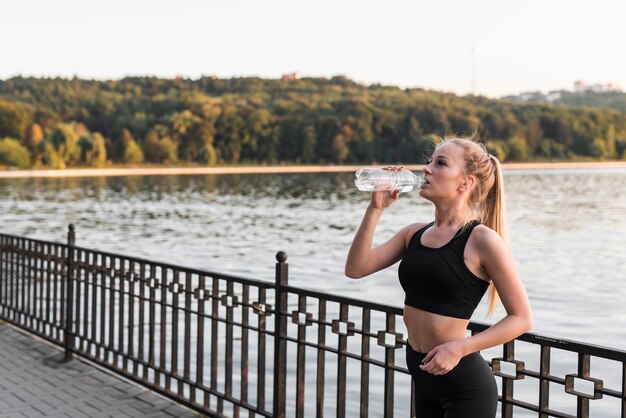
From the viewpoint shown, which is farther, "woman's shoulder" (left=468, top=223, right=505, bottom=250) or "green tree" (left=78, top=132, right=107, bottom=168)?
"green tree" (left=78, top=132, right=107, bottom=168)

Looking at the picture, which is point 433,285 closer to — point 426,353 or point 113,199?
point 426,353

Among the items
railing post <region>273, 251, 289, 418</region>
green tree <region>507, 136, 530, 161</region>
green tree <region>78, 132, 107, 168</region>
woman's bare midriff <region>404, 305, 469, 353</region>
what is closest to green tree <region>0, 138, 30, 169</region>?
green tree <region>78, 132, 107, 168</region>

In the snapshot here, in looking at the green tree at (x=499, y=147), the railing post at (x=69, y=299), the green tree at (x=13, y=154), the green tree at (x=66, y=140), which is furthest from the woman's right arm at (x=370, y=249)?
the green tree at (x=499, y=147)

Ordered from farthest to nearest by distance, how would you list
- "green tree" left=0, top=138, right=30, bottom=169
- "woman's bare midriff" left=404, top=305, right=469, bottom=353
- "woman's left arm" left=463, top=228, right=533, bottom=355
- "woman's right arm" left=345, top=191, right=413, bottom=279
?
"green tree" left=0, top=138, right=30, bottom=169 < "woman's right arm" left=345, top=191, right=413, bottom=279 < "woman's bare midriff" left=404, top=305, right=469, bottom=353 < "woman's left arm" left=463, top=228, right=533, bottom=355

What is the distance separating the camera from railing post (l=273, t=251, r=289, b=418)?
5258mm

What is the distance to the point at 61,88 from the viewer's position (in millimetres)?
152625

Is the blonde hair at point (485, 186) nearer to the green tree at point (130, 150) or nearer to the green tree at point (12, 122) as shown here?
the green tree at point (12, 122)

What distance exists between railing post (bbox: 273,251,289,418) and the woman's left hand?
234 centimetres

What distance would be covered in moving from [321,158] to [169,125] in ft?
93.1

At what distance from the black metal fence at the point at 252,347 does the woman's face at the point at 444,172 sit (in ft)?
2.36

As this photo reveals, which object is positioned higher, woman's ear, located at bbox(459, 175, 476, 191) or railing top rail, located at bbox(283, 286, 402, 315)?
A: woman's ear, located at bbox(459, 175, 476, 191)

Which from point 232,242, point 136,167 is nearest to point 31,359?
point 232,242

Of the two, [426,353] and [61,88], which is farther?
[61,88]

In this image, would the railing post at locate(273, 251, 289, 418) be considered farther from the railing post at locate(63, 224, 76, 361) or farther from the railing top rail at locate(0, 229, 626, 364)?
the railing post at locate(63, 224, 76, 361)
